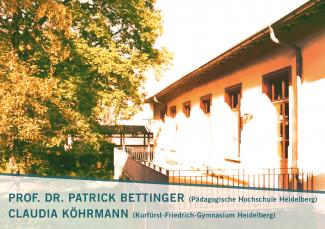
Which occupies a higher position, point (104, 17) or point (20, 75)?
point (104, 17)

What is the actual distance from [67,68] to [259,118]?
313 inches

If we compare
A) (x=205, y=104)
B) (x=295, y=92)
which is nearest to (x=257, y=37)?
(x=295, y=92)

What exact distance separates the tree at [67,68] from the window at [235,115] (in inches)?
193

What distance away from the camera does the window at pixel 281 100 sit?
349 inches

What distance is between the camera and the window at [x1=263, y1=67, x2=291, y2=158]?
8867 millimetres

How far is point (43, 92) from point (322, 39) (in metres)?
6.12

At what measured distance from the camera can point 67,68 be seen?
1420 centimetres

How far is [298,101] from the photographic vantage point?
806cm

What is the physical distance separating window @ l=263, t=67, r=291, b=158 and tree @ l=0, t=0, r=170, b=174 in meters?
5.56

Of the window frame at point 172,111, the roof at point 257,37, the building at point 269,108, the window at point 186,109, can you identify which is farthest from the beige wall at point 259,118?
the window frame at point 172,111

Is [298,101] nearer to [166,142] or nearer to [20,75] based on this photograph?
[20,75]

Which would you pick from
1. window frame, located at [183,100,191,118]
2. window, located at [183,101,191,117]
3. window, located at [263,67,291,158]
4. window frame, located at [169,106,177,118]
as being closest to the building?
window, located at [263,67,291,158]

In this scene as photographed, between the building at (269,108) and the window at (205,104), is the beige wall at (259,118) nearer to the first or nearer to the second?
the building at (269,108)

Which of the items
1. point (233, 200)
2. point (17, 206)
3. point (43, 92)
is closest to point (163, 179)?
point (233, 200)
